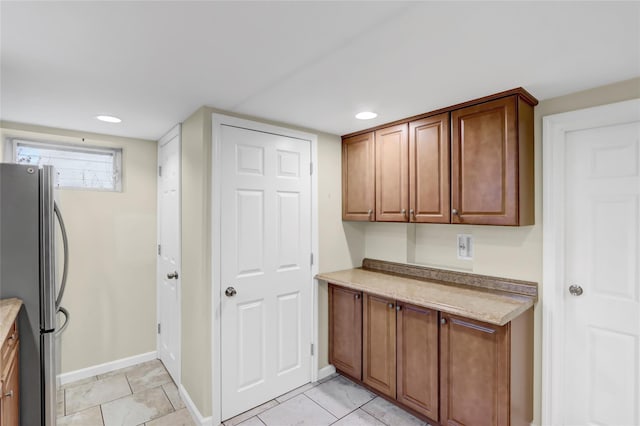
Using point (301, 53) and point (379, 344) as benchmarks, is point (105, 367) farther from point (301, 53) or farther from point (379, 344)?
point (301, 53)

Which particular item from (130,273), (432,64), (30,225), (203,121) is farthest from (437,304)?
(130,273)

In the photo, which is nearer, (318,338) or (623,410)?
(623,410)

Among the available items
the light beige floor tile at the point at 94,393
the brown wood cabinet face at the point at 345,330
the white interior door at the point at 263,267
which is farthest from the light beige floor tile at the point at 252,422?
the light beige floor tile at the point at 94,393

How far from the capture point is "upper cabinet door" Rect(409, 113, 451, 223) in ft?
7.40

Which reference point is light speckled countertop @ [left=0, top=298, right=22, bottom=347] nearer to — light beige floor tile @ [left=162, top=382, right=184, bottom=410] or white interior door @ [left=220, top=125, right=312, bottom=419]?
white interior door @ [left=220, top=125, right=312, bottom=419]

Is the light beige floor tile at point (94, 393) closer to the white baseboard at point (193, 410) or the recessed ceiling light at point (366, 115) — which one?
the white baseboard at point (193, 410)

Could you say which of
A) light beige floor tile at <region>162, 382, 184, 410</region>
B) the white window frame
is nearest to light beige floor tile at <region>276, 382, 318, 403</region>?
light beige floor tile at <region>162, 382, 184, 410</region>

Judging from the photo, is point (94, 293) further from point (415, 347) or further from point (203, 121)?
point (415, 347)

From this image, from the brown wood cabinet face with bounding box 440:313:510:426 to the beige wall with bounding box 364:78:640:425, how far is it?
0.50 metres

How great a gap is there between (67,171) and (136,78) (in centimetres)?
168

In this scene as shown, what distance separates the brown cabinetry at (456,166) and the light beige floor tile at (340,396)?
1454 millimetres

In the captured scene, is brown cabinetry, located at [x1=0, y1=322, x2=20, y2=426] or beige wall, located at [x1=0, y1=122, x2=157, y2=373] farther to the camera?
beige wall, located at [x1=0, y1=122, x2=157, y2=373]

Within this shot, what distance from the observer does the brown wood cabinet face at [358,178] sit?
2787 millimetres

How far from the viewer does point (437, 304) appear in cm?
202
